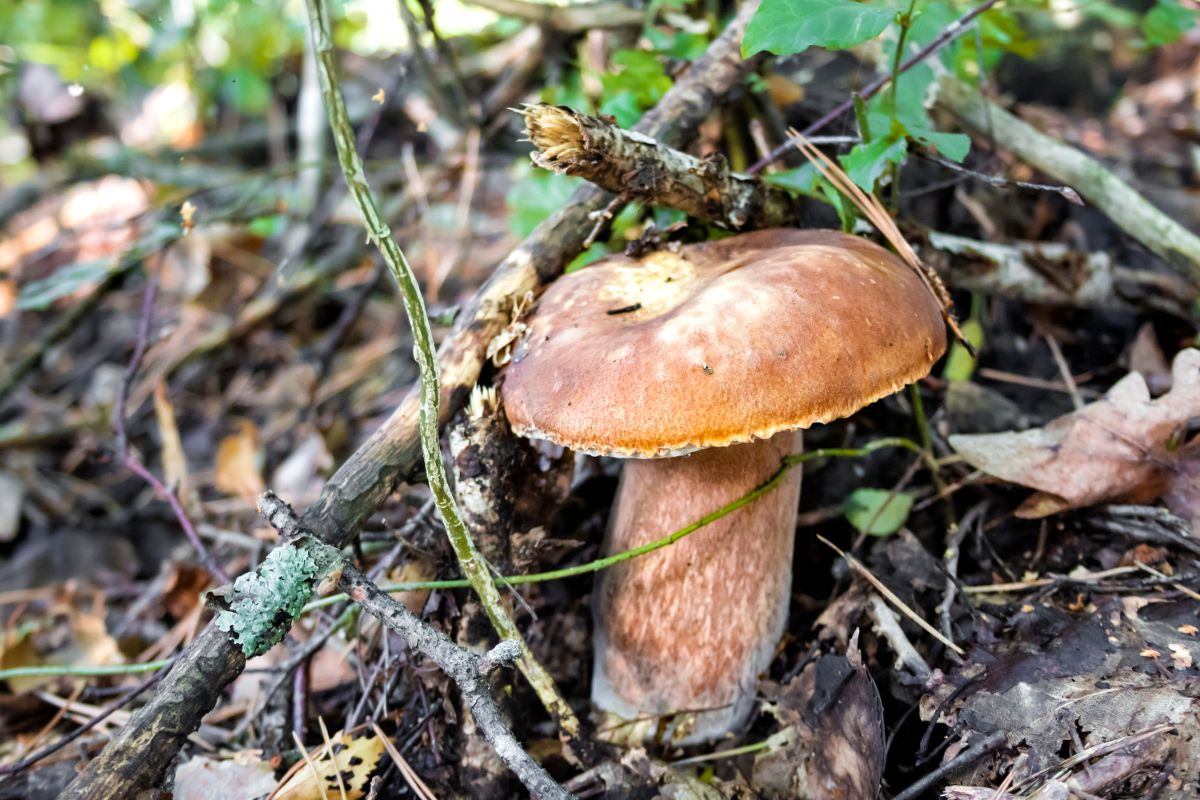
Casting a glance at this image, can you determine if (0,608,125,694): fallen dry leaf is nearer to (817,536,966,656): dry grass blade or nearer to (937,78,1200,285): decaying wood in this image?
(817,536,966,656): dry grass blade

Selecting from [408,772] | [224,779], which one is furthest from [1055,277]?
[224,779]

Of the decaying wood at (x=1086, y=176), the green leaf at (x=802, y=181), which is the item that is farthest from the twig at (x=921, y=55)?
the decaying wood at (x=1086, y=176)

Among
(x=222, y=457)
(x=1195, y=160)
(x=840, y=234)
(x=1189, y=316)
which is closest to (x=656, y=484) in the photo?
(x=840, y=234)

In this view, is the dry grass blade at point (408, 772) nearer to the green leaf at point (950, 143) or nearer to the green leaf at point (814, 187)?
the green leaf at point (814, 187)

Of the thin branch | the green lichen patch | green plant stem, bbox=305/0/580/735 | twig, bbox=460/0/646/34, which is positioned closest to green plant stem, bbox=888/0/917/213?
green plant stem, bbox=305/0/580/735

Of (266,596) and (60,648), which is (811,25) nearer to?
(266,596)

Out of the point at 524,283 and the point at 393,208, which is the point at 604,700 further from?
the point at 393,208
